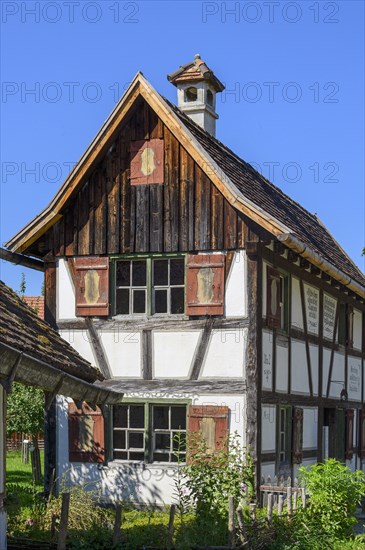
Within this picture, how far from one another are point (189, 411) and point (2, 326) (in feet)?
23.4

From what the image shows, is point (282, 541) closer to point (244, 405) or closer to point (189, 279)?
point (244, 405)

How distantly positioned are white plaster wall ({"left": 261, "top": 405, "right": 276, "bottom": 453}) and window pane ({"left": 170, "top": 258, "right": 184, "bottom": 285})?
2871 millimetres

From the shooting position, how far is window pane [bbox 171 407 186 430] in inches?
689

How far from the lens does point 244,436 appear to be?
16797mm

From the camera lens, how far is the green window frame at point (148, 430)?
17.5 m

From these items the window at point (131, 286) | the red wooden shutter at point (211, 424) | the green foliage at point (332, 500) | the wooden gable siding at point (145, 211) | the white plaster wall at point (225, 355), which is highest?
the wooden gable siding at point (145, 211)

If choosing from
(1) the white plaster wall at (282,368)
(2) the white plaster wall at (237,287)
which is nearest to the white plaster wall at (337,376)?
(1) the white plaster wall at (282,368)

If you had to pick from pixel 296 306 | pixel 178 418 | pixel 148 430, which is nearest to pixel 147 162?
pixel 296 306

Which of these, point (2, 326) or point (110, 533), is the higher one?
point (2, 326)

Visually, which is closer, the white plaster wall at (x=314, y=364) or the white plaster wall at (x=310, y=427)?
the white plaster wall at (x=310, y=427)

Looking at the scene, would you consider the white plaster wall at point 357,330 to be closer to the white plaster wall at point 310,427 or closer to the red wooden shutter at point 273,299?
the white plaster wall at point 310,427

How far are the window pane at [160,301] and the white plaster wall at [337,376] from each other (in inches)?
236

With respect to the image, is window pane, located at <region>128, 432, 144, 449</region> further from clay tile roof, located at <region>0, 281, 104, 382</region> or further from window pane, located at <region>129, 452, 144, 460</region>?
clay tile roof, located at <region>0, 281, 104, 382</region>

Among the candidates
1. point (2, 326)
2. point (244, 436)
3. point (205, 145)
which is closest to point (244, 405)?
point (244, 436)
